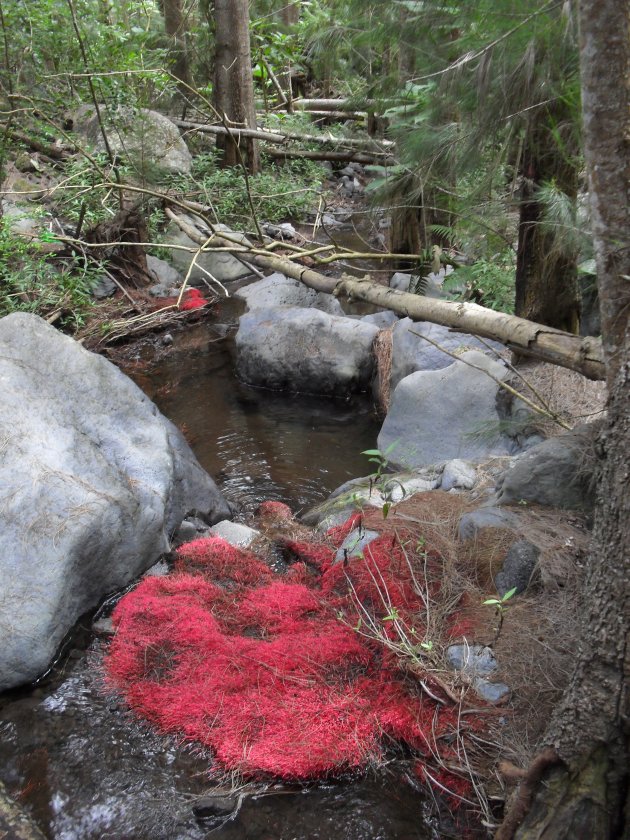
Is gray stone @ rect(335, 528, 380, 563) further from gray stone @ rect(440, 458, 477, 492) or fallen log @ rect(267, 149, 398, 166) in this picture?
fallen log @ rect(267, 149, 398, 166)

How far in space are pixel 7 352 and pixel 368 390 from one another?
383cm

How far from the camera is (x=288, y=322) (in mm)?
7750

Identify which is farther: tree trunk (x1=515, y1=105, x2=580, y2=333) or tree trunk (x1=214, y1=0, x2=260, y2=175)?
tree trunk (x1=214, y1=0, x2=260, y2=175)

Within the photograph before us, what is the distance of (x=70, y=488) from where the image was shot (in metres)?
4.06

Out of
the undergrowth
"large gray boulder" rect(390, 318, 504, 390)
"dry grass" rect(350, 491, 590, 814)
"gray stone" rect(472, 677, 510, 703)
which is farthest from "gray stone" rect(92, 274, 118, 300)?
"gray stone" rect(472, 677, 510, 703)

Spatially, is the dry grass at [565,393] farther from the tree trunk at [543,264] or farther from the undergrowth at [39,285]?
the undergrowth at [39,285]

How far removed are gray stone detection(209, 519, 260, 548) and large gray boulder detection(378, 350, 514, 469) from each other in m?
1.38

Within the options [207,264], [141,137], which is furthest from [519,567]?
[141,137]

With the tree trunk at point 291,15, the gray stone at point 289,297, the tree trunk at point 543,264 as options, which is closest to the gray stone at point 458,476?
the tree trunk at point 543,264

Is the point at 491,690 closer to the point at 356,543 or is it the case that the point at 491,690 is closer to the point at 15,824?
the point at 356,543

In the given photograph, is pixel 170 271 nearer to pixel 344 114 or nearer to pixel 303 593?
pixel 344 114

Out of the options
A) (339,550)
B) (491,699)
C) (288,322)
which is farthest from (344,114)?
(491,699)

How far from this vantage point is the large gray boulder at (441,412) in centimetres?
575

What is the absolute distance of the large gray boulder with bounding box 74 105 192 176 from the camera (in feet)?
32.6
